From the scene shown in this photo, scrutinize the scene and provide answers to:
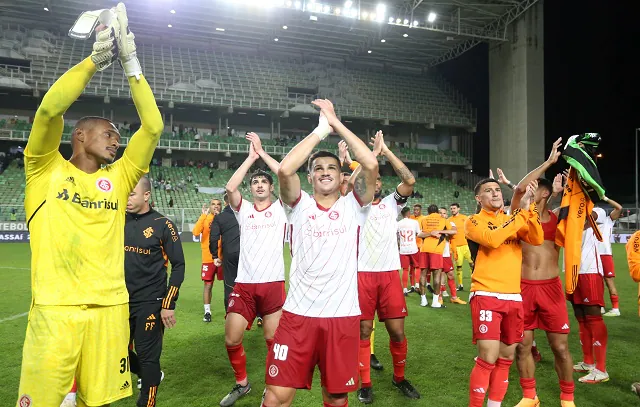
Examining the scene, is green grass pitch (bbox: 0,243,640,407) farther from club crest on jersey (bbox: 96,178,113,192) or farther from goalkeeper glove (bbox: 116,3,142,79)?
goalkeeper glove (bbox: 116,3,142,79)

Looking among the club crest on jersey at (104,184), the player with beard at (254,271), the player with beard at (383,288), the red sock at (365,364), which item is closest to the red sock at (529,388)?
the player with beard at (383,288)

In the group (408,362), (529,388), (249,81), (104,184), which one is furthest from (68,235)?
(249,81)

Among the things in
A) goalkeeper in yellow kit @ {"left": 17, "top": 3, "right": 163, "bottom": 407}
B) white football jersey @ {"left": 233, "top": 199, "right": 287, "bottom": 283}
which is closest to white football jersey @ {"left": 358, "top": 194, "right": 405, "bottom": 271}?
white football jersey @ {"left": 233, "top": 199, "right": 287, "bottom": 283}

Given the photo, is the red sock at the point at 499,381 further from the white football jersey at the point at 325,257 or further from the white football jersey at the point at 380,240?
the white football jersey at the point at 325,257

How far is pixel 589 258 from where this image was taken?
6312mm

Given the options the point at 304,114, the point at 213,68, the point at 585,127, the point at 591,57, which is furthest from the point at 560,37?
the point at 213,68

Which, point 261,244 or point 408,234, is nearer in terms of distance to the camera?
point 261,244

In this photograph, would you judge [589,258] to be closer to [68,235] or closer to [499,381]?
[499,381]

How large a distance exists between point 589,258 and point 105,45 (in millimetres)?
6559

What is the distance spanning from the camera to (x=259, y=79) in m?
40.5

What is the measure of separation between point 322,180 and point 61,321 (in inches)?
75.3

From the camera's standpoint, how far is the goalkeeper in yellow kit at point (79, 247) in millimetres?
2494

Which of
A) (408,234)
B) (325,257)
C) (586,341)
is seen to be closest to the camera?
(325,257)

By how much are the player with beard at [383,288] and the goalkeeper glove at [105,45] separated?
3062 millimetres
